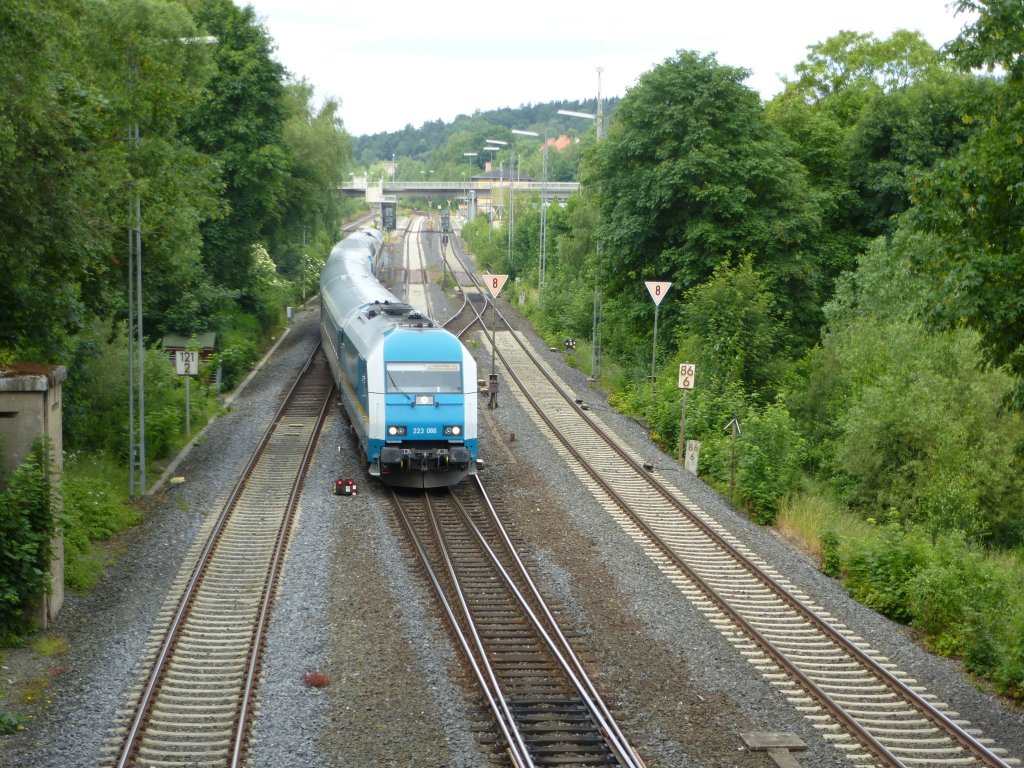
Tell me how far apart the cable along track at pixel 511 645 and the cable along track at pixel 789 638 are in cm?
226

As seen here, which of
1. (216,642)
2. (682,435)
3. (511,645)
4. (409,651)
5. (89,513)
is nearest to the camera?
(409,651)

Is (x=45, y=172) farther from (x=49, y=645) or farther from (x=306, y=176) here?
(x=306, y=176)

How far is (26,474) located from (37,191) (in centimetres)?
390

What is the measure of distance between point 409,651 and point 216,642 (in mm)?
2421

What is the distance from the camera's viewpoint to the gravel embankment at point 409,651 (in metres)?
10.4

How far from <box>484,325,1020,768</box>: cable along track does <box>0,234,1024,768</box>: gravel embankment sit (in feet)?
0.93

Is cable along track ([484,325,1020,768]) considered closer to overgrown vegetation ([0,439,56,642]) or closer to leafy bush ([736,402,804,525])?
leafy bush ([736,402,804,525])

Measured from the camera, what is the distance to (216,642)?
1321 cm

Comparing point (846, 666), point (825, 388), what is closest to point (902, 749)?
point (846, 666)

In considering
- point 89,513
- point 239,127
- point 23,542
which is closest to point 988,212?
point 23,542

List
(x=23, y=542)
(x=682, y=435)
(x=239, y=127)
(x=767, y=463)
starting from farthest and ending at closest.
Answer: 1. (x=239, y=127)
2. (x=682, y=435)
3. (x=767, y=463)
4. (x=23, y=542)

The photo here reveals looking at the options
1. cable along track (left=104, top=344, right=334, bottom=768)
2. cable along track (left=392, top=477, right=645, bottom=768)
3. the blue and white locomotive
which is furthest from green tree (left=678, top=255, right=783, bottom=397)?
cable along track (left=104, top=344, right=334, bottom=768)

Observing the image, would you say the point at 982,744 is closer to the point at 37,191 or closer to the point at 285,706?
the point at 285,706

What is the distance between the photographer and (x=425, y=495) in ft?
69.5
